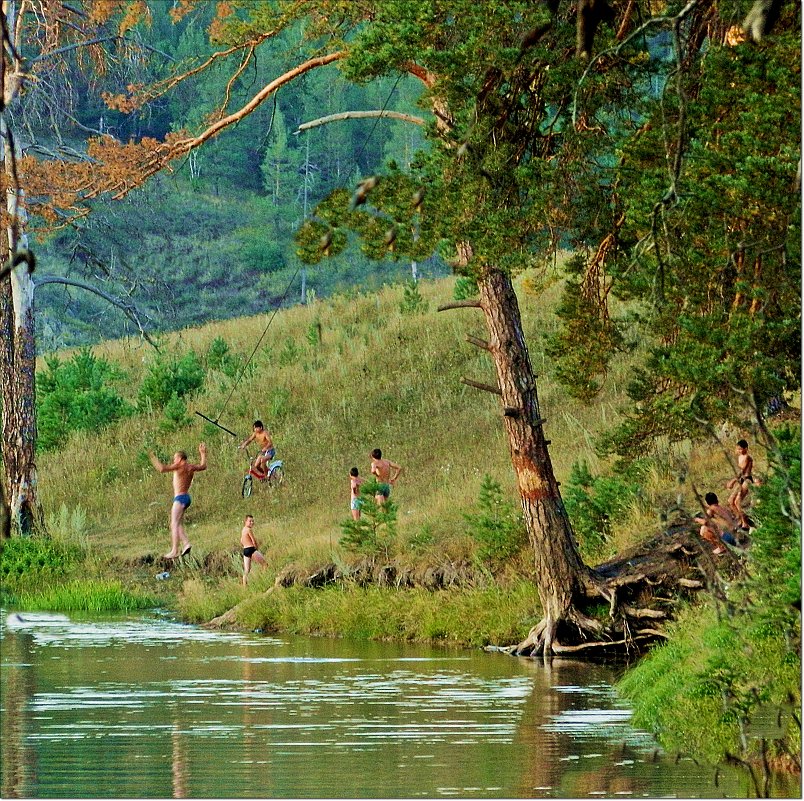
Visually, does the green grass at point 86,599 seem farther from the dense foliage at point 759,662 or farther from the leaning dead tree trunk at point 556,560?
the dense foliage at point 759,662

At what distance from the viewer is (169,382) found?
42406 millimetres

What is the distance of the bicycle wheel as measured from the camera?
1373 inches

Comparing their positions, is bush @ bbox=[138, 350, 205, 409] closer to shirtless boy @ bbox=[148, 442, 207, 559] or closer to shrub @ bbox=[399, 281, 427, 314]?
shrub @ bbox=[399, 281, 427, 314]

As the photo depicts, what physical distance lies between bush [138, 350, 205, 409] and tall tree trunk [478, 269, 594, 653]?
73.7ft

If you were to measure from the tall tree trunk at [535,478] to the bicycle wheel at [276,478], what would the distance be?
14965 mm

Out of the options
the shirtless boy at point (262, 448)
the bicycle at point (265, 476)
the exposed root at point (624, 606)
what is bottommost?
the exposed root at point (624, 606)

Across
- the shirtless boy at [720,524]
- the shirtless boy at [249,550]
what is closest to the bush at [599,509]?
the shirtless boy at [720,524]

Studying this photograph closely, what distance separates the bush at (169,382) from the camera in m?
42.0

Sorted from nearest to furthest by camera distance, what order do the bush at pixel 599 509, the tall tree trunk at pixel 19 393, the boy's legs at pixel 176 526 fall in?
the bush at pixel 599 509
the boy's legs at pixel 176 526
the tall tree trunk at pixel 19 393

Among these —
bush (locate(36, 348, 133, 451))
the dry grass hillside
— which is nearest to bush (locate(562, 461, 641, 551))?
the dry grass hillside

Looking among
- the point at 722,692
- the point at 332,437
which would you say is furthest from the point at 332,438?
the point at 722,692

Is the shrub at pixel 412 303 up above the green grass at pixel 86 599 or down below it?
above

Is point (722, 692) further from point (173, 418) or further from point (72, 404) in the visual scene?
point (72, 404)

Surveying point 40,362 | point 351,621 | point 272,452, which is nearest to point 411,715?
point 351,621
